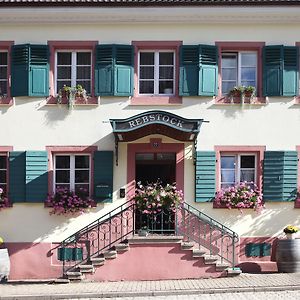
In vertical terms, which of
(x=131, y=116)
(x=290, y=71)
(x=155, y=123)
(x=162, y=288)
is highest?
(x=290, y=71)

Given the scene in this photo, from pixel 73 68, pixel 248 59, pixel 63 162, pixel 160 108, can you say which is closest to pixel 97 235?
pixel 63 162

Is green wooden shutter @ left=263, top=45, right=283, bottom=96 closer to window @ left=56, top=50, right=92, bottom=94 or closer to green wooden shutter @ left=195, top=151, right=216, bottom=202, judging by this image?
green wooden shutter @ left=195, top=151, right=216, bottom=202

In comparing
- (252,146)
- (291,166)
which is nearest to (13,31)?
(252,146)

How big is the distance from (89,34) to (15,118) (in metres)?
2.79

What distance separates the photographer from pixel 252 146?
603 inches

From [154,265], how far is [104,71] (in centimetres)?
492

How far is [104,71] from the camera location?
50.1ft

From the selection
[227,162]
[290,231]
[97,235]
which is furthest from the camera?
[227,162]

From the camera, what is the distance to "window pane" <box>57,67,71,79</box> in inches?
613

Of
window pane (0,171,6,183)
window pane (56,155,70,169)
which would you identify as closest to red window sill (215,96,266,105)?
window pane (56,155,70,169)

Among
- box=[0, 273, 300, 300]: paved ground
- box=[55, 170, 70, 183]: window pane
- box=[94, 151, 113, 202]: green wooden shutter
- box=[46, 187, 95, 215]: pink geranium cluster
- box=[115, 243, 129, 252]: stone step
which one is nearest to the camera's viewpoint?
box=[0, 273, 300, 300]: paved ground

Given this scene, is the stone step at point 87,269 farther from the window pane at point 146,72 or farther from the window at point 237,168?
the window pane at point 146,72

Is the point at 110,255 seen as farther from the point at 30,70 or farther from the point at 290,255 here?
the point at 30,70

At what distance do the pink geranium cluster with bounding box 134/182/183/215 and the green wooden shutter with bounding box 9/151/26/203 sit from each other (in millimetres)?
2944
